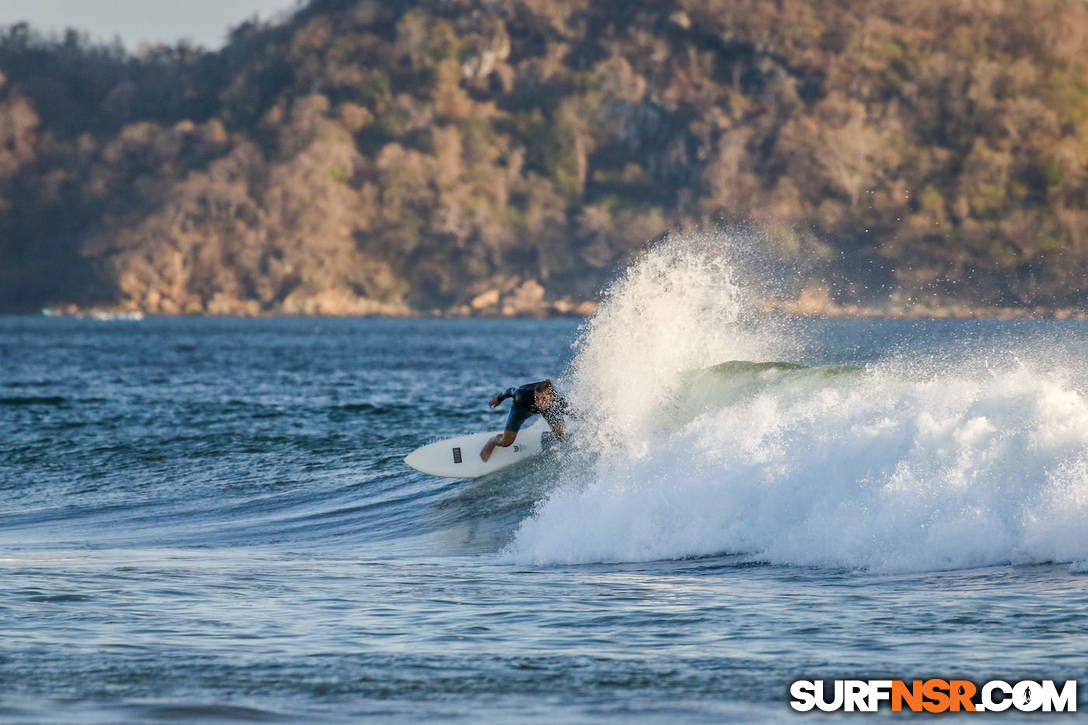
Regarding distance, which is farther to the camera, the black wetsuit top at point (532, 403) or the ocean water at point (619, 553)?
the black wetsuit top at point (532, 403)

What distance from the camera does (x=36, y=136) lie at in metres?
186

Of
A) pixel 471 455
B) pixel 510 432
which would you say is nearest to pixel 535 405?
pixel 510 432

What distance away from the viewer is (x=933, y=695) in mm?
8016

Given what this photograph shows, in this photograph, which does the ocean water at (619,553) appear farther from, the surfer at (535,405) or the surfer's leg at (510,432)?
the surfer's leg at (510,432)

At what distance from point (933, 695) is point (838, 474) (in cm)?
553

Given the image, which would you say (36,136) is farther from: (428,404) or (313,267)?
(428,404)

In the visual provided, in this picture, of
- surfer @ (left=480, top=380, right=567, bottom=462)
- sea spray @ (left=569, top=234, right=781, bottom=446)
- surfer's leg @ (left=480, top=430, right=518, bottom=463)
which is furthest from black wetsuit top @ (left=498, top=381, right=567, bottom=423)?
surfer's leg @ (left=480, top=430, right=518, bottom=463)

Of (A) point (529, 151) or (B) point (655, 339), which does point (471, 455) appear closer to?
(B) point (655, 339)

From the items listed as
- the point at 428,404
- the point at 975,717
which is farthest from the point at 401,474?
the point at 428,404

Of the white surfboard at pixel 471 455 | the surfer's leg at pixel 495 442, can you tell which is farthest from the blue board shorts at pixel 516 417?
the white surfboard at pixel 471 455

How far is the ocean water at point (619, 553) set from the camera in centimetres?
851

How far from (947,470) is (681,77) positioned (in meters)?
177

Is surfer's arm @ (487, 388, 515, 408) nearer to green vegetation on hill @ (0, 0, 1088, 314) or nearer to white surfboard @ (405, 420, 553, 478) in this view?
white surfboard @ (405, 420, 553, 478)

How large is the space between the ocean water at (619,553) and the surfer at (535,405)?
13.8 inches
